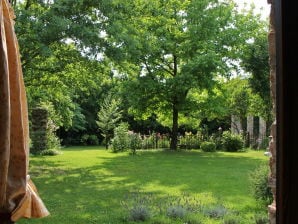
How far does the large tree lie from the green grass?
4.33 m

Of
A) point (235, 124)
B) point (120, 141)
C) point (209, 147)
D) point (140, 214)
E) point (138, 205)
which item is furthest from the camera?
point (235, 124)

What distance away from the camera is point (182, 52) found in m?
17.1

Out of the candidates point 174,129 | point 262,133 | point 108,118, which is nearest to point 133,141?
point 174,129

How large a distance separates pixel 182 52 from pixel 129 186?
9.71 meters

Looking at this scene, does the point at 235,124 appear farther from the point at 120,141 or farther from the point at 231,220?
the point at 231,220

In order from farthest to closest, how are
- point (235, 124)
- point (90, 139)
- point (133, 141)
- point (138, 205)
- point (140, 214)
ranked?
point (90, 139), point (235, 124), point (133, 141), point (138, 205), point (140, 214)

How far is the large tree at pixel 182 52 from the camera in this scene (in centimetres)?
1631

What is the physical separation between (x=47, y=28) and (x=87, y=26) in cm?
107

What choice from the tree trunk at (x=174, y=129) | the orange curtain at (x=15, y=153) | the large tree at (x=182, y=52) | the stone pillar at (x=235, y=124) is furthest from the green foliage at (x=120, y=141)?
the orange curtain at (x=15, y=153)

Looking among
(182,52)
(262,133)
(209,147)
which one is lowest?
(209,147)

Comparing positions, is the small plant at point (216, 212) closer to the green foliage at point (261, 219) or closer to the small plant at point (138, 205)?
the green foliage at point (261, 219)

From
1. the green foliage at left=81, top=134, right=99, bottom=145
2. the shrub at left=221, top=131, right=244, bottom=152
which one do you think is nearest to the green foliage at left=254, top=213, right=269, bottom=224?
the shrub at left=221, top=131, right=244, bottom=152

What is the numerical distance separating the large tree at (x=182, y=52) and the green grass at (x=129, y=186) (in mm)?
4334
